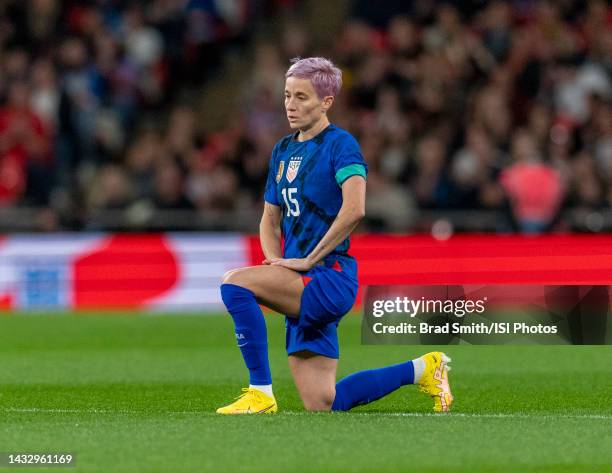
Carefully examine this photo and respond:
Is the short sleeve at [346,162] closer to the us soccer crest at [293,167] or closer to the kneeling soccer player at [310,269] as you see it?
the kneeling soccer player at [310,269]

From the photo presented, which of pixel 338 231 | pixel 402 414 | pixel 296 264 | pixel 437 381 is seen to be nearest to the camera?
pixel 338 231

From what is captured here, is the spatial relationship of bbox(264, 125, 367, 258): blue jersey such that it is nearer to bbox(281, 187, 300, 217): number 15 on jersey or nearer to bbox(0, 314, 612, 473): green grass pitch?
bbox(281, 187, 300, 217): number 15 on jersey

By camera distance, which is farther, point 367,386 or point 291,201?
point 367,386

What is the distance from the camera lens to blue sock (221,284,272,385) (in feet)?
25.1

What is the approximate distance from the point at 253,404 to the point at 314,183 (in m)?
1.19

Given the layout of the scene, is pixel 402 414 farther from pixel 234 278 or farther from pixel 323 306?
pixel 234 278

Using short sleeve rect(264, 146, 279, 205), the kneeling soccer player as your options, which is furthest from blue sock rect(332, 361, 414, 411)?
short sleeve rect(264, 146, 279, 205)

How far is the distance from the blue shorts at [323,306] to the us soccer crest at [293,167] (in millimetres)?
475

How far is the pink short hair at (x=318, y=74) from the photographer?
786 centimetres

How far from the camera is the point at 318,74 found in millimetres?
7859

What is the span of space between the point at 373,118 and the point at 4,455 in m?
12.9

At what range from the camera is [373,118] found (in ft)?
61.8

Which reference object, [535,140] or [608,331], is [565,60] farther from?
[608,331]

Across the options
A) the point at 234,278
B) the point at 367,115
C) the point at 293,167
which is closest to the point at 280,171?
the point at 293,167
